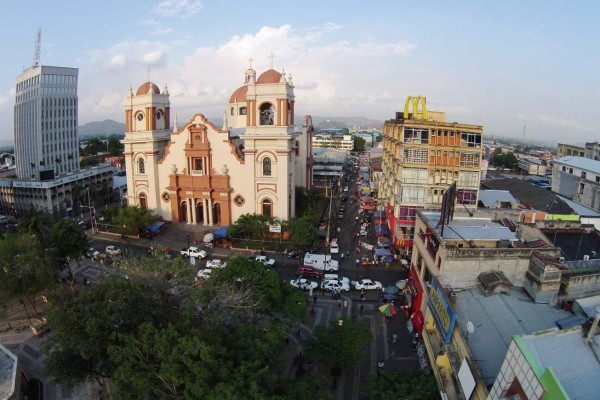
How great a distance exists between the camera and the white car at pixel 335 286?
107 ft

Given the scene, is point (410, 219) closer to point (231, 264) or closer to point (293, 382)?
point (231, 264)

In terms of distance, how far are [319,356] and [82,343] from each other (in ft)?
37.4

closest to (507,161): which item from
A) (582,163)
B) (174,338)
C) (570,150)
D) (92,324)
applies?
(570,150)

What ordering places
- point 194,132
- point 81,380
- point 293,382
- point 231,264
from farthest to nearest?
point 194,132 → point 231,264 → point 81,380 → point 293,382

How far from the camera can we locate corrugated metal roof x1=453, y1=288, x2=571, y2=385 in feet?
53.0

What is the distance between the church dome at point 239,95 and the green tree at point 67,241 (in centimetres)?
3165

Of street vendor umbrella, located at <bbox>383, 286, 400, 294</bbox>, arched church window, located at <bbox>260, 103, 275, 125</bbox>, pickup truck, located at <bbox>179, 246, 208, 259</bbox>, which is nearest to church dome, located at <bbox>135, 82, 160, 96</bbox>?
arched church window, located at <bbox>260, 103, 275, 125</bbox>

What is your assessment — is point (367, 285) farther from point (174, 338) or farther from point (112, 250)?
point (112, 250)

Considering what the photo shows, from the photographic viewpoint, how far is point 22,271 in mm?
26188

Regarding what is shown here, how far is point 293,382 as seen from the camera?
1575 cm

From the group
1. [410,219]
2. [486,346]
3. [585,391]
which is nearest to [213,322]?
[486,346]

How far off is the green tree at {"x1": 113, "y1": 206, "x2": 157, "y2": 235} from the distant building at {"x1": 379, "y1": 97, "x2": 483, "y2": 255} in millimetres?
28196

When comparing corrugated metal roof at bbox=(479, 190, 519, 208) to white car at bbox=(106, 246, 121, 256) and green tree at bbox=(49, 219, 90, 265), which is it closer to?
white car at bbox=(106, 246, 121, 256)

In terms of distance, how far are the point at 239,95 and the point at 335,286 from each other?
120 ft
